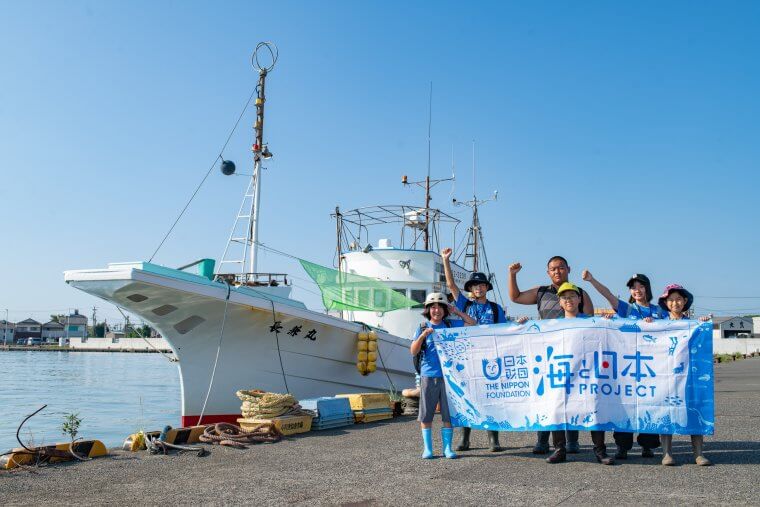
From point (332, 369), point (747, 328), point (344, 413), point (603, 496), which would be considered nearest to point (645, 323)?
point (603, 496)

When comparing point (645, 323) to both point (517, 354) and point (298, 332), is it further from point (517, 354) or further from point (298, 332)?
point (298, 332)

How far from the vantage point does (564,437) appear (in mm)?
6066

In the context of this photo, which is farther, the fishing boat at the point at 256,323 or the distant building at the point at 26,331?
the distant building at the point at 26,331

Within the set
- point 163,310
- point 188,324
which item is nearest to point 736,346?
point 188,324

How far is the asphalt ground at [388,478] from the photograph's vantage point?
473 centimetres

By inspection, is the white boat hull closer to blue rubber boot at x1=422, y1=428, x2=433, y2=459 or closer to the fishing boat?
the fishing boat

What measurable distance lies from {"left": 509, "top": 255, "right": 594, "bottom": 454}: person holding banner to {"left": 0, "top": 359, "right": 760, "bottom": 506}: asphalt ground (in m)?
0.19

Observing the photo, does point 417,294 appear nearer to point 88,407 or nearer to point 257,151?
point 257,151

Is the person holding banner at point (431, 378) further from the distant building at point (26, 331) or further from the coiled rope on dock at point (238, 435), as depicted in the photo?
the distant building at point (26, 331)

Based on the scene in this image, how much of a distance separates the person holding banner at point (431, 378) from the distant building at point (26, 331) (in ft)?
435

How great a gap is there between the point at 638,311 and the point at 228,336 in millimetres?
7428

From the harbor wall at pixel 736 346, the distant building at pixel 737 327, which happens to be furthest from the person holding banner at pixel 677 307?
the distant building at pixel 737 327

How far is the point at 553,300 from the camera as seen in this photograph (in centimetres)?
647

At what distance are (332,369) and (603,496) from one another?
9.13 metres
